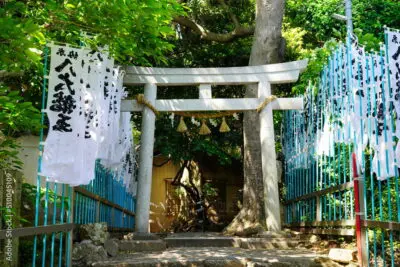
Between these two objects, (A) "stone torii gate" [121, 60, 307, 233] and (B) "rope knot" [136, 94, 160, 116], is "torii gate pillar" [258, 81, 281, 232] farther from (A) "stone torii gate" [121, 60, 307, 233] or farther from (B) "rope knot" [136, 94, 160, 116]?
(B) "rope knot" [136, 94, 160, 116]

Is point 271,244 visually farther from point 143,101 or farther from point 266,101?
point 143,101

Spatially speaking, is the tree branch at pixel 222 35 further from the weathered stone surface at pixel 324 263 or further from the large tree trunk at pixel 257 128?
the weathered stone surface at pixel 324 263

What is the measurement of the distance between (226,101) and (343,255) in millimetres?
4404

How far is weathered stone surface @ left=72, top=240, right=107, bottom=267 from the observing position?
6715 millimetres

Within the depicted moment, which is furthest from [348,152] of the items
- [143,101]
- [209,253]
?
[143,101]

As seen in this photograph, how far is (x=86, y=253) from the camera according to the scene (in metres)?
6.83

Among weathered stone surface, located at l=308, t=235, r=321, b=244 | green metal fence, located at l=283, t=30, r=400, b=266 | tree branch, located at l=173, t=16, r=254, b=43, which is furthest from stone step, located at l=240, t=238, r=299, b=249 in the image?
tree branch, located at l=173, t=16, r=254, b=43

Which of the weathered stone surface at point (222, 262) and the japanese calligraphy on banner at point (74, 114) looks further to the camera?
the weathered stone surface at point (222, 262)

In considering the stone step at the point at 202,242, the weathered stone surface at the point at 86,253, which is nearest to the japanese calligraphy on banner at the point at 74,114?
the weathered stone surface at the point at 86,253

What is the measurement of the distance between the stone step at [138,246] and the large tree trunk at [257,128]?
130 inches

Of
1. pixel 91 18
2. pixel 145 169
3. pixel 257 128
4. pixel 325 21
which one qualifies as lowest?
pixel 145 169

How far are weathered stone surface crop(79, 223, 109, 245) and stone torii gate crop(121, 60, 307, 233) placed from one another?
87.8 inches

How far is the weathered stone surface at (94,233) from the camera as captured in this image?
7.35 metres

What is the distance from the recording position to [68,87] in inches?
237
